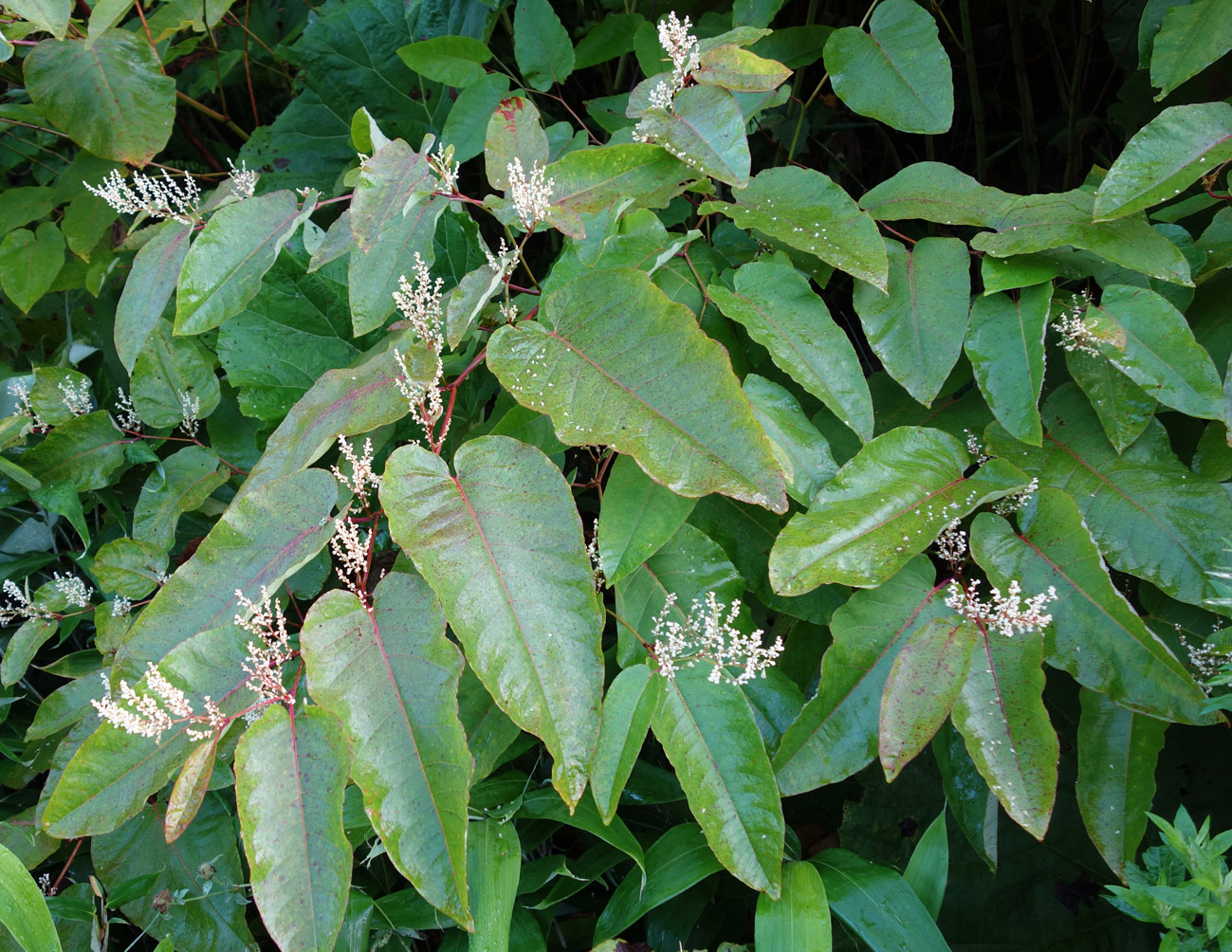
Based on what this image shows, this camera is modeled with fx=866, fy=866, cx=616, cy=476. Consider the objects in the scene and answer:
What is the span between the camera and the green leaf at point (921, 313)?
973 millimetres

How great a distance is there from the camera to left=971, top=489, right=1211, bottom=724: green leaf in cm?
84

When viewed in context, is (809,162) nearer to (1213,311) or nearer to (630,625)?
(1213,311)

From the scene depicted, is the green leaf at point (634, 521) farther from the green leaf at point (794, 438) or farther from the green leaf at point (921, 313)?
the green leaf at point (921, 313)

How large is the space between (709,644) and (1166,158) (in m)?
0.75

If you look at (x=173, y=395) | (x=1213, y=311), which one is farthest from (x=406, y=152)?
(x=1213, y=311)

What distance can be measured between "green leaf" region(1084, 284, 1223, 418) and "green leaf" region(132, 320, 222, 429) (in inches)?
52.1

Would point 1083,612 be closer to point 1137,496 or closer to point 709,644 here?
point 1137,496

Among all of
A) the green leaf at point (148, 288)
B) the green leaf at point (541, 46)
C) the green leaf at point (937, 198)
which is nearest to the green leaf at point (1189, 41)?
the green leaf at point (937, 198)

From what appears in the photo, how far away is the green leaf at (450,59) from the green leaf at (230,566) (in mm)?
852

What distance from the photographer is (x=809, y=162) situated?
Result: 6.40 feet

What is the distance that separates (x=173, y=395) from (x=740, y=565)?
1.02 meters

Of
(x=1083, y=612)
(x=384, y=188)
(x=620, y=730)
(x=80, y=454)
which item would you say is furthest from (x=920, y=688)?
(x=80, y=454)

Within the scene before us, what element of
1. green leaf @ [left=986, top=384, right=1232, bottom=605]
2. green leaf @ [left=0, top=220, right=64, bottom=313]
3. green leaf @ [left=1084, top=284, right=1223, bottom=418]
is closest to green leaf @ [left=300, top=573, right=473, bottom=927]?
green leaf @ [left=986, top=384, right=1232, bottom=605]

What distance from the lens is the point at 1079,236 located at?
98 centimetres
